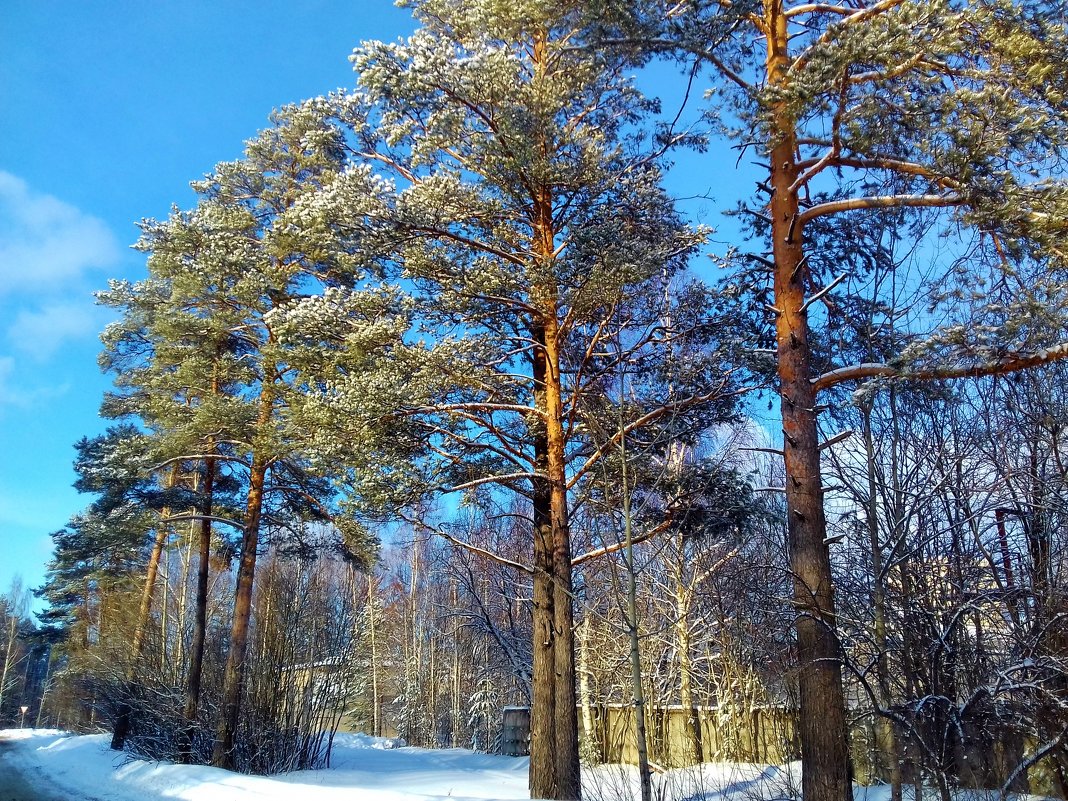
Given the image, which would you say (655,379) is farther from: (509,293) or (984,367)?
(984,367)

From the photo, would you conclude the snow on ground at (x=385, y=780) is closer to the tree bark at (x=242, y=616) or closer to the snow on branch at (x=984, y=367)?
the tree bark at (x=242, y=616)

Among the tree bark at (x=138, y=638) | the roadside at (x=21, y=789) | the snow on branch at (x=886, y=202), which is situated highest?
the snow on branch at (x=886, y=202)

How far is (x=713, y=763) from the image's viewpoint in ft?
46.1

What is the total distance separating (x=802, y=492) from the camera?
682cm

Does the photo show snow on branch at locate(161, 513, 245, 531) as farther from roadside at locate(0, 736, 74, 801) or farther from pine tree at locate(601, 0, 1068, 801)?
pine tree at locate(601, 0, 1068, 801)

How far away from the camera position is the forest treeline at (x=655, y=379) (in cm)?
637

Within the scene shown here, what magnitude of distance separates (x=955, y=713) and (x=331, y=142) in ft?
30.6

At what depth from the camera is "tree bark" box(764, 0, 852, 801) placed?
244 inches

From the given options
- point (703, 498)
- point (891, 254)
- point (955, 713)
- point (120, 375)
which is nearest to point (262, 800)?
point (703, 498)

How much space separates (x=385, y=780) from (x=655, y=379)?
806cm

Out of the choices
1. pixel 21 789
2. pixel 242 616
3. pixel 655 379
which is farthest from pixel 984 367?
pixel 21 789

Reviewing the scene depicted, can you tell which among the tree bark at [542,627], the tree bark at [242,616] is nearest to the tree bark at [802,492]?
the tree bark at [542,627]

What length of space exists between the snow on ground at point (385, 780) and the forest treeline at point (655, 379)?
75cm

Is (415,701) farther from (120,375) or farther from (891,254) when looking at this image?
(891,254)
